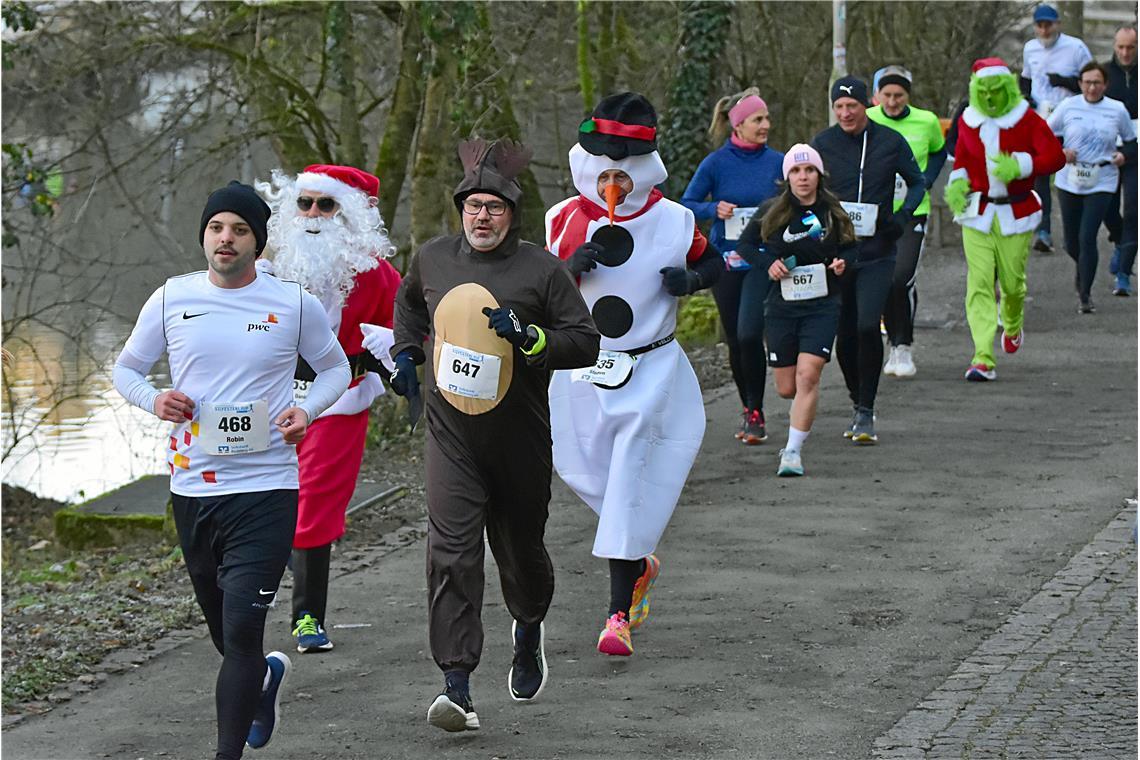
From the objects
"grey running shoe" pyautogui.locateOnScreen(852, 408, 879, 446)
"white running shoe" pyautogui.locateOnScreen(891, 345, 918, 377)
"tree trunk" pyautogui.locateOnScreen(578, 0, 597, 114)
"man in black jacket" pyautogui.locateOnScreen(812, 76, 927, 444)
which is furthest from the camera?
"tree trunk" pyautogui.locateOnScreen(578, 0, 597, 114)

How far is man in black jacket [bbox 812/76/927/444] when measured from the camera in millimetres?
11625

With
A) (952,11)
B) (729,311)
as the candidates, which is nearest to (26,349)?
(729,311)

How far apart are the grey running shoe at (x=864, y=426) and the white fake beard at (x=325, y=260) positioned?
480 centimetres

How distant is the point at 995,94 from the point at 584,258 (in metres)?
6.07

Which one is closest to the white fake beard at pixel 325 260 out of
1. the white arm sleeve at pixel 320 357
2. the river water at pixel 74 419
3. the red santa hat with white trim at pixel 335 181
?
the red santa hat with white trim at pixel 335 181

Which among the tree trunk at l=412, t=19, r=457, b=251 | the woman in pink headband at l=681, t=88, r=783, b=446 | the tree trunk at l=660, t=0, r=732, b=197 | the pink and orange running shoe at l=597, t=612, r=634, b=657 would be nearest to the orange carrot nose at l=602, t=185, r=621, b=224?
the pink and orange running shoe at l=597, t=612, r=634, b=657

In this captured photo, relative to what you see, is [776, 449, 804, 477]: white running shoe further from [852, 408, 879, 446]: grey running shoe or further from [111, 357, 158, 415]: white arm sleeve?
[111, 357, 158, 415]: white arm sleeve

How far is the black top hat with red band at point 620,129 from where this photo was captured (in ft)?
25.9

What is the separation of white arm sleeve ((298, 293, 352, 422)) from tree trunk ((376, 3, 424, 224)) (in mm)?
10854

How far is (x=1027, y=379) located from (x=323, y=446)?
305 inches

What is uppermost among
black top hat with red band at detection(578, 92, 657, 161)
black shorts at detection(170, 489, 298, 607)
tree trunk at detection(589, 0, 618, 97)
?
tree trunk at detection(589, 0, 618, 97)

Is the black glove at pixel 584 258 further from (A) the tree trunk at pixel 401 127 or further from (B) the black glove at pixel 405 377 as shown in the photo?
(A) the tree trunk at pixel 401 127

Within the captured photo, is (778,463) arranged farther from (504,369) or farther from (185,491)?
(185,491)

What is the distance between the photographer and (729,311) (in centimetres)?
1215
